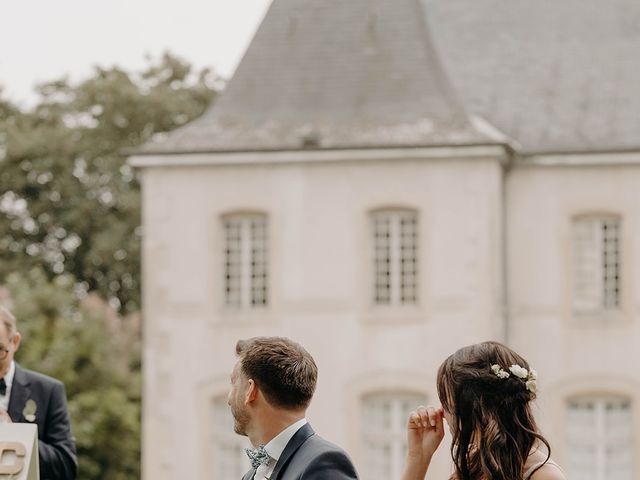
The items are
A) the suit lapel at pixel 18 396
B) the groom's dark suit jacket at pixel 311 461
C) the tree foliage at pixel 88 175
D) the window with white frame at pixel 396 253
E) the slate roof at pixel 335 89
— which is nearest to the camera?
the groom's dark suit jacket at pixel 311 461

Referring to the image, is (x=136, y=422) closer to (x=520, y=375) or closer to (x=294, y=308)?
(x=294, y=308)

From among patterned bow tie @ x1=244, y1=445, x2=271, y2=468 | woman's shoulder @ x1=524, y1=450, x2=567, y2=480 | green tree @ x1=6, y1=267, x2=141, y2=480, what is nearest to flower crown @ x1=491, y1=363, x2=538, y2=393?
woman's shoulder @ x1=524, y1=450, x2=567, y2=480

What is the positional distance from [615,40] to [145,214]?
7.89 meters

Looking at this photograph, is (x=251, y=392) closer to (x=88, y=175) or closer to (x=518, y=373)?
(x=518, y=373)

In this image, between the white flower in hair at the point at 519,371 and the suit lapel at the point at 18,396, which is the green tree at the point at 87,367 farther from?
the white flower in hair at the point at 519,371

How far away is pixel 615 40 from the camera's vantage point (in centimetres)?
2647

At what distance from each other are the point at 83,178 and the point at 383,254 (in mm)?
14025

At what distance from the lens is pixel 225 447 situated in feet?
80.5

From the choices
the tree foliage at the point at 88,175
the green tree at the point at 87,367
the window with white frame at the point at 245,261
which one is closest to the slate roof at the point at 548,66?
the window with white frame at the point at 245,261

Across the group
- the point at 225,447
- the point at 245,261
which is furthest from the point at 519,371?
the point at 225,447

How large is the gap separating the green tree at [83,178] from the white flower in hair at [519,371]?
3084 centimetres

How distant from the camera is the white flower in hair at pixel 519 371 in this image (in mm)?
5160

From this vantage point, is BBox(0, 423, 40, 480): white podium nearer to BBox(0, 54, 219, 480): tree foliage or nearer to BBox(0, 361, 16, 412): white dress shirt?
BBox(0, 361, 16, 412): white dress shirt

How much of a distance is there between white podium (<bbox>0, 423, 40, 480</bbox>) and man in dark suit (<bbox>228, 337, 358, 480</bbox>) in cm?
89
